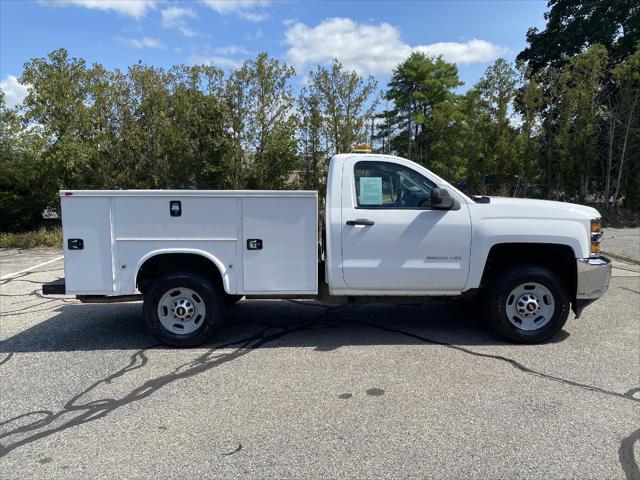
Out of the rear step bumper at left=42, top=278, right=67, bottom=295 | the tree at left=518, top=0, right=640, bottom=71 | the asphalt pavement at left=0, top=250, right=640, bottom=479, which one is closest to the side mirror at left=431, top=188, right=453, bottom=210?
the asphalt pavement at left=0, top=250, right=640, bottom=479

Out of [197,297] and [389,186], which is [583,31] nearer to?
[389,186]

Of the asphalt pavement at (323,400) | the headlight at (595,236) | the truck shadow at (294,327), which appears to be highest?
the headlight at (595,236)

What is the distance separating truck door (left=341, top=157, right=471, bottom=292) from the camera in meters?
5.32

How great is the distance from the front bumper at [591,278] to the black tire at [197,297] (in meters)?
3.90

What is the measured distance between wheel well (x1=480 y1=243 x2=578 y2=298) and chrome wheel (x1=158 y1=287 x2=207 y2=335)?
10.5ft

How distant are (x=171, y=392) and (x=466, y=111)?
700 inches

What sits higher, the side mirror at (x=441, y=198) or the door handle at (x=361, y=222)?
the side mirror at (x=441, y=198)

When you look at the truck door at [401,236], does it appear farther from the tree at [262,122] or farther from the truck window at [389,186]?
the tree at [262,122]

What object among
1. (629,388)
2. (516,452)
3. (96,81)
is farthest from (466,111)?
(516,452)

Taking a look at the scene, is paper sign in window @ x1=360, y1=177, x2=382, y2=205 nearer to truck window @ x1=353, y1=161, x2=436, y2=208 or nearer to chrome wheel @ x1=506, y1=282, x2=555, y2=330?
truck window @ x1=353, y1=161, x2=436, y2=208

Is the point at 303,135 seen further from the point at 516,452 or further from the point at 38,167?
the point at 516,452

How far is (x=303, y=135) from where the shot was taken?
54.4ft

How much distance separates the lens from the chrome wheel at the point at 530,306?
18.0ft

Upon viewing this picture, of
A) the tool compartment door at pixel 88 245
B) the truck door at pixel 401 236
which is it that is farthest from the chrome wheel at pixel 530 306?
the tool compartment door at pixel 88 245
